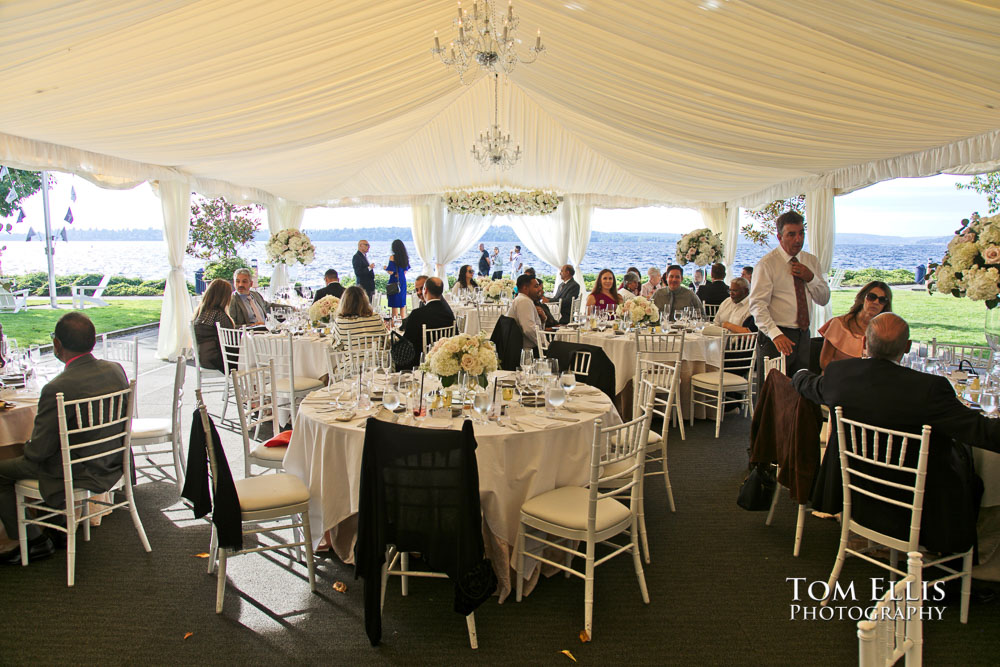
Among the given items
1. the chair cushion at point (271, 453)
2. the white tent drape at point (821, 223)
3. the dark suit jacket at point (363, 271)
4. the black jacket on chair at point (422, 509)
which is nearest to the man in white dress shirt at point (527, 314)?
the chair cushion at point (271, 453)

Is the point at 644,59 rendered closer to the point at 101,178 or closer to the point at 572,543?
the point at 572,543

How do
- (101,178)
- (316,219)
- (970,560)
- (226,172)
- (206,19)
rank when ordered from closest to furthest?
(970,560)
(206,19)
(101,178)
(226,172)
(316,219)

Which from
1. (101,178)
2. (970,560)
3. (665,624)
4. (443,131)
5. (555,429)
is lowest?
(665,624)

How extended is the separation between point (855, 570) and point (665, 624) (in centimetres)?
142

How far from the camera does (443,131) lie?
10.2 metres

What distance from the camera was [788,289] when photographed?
557 centimetres

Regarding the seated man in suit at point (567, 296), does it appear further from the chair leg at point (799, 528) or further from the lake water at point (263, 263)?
the lake water at point (263, 263)

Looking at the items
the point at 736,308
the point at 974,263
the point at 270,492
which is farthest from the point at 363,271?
the point at 974,263

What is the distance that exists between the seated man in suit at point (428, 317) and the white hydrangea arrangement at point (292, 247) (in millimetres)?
5320

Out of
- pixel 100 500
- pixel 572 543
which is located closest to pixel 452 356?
pixel 572 543

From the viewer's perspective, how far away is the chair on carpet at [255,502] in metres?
3.20

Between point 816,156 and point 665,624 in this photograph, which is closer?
point 665,624

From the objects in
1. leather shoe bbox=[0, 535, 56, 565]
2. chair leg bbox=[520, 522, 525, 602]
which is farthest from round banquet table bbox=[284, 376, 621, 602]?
leather shoe bbox=[0, 535, 56, 565]

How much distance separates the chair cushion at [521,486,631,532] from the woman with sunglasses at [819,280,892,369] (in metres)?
2.33
